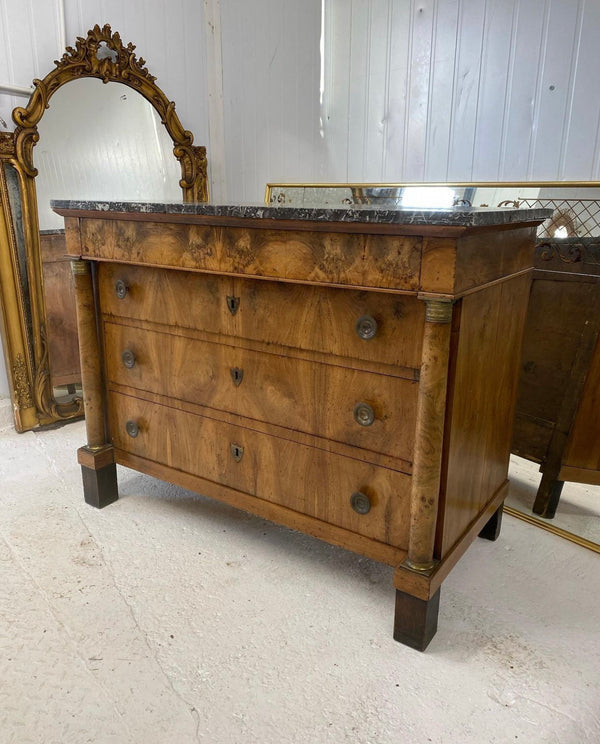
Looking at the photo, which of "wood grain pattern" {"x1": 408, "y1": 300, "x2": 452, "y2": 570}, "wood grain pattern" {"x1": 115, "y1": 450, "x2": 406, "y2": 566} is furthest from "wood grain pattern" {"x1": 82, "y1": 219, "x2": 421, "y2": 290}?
"wood grain pattern" {"x1": 115, "y1": 450, "x2": 406, "y2": 566}

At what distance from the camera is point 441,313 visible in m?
1.23

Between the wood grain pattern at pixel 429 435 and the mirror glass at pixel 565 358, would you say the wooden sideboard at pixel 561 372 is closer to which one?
the mirror glass at pixel 565 358

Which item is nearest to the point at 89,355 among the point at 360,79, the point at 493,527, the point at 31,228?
the point at 31,228

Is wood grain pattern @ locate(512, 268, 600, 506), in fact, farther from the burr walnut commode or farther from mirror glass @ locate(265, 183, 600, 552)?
the burr walnut commode

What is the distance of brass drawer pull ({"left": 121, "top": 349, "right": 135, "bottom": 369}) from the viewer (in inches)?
74.8

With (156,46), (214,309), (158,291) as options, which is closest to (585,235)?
(214,309)

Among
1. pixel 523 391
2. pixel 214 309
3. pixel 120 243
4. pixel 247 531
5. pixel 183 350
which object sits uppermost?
pixel 120 243

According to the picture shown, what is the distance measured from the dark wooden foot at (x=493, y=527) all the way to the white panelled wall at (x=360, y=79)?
168cm

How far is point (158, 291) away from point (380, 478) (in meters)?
0.88

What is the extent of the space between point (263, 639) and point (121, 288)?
1117mm

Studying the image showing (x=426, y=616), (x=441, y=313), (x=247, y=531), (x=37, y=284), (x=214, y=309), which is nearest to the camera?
(x=441, y=313)

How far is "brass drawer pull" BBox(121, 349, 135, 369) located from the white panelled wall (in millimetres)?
1151

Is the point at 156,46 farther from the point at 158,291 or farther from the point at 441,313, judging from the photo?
the point at 441,313

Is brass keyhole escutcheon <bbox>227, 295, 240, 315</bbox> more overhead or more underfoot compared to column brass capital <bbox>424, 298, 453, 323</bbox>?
more underfoot
